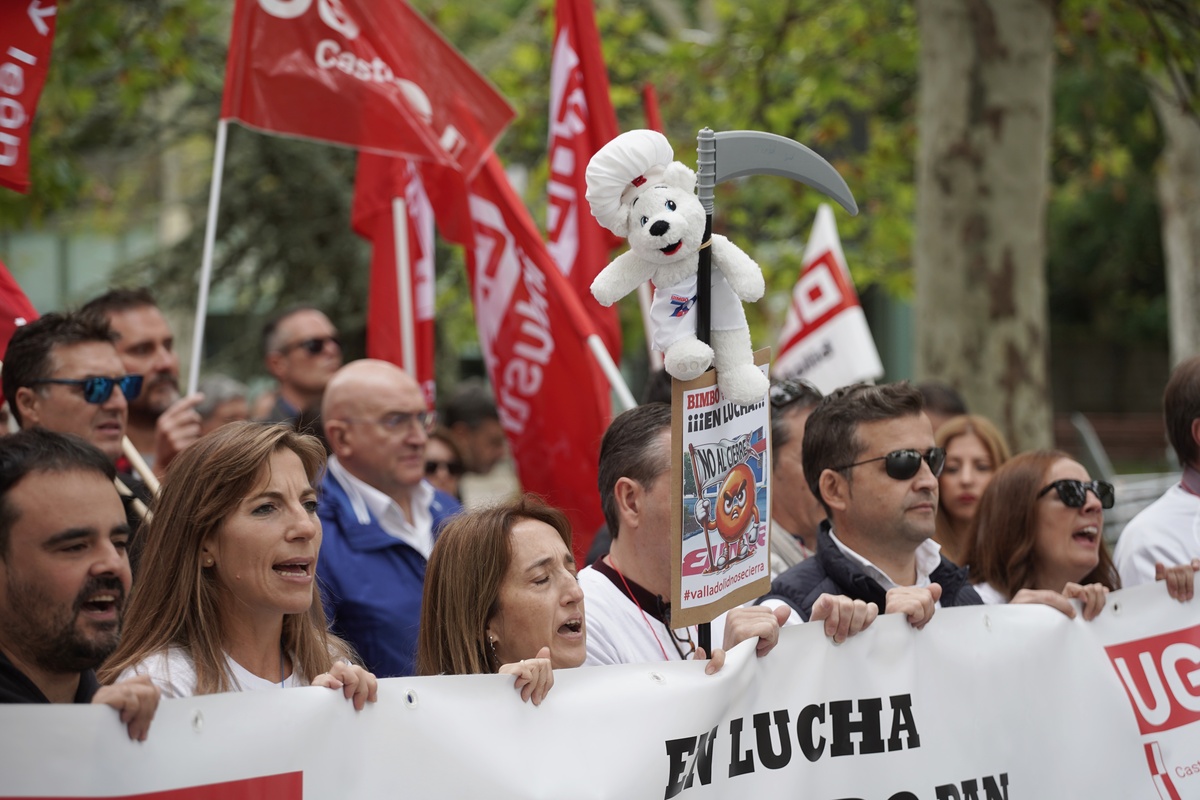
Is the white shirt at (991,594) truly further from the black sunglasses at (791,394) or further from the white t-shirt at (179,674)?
the white t-shirt at (179,674)

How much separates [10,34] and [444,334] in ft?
27.7

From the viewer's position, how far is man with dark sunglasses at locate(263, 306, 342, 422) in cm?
647

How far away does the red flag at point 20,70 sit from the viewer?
15.6ft

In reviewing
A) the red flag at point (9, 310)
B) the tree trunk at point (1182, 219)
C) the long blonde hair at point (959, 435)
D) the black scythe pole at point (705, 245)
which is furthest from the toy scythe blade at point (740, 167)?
the tree trunk at point (1182, 219)

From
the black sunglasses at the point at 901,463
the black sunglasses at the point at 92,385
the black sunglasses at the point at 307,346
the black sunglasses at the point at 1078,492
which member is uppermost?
the black sunglasses at the point at 92,385

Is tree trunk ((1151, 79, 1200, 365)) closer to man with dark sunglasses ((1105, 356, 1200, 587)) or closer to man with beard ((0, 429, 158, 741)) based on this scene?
man with dark sunglasses ((1105, 356, 1200, 587))

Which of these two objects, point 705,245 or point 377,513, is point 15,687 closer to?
point 705,245

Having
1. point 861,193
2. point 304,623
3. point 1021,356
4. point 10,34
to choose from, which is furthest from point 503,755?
point 861,193

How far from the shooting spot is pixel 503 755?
2799 millimetres

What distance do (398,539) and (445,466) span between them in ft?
7.55

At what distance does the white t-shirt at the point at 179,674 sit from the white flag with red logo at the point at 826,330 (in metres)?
4.80

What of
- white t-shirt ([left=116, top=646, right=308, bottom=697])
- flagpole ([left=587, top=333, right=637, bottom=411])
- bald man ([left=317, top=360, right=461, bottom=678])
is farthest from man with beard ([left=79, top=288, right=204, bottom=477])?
white t-shirt ([left=116, top=646, right=308, bottom=697])

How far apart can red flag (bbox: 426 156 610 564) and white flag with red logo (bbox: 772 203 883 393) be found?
200 cm

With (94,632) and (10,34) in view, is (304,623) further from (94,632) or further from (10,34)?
(10,34)
